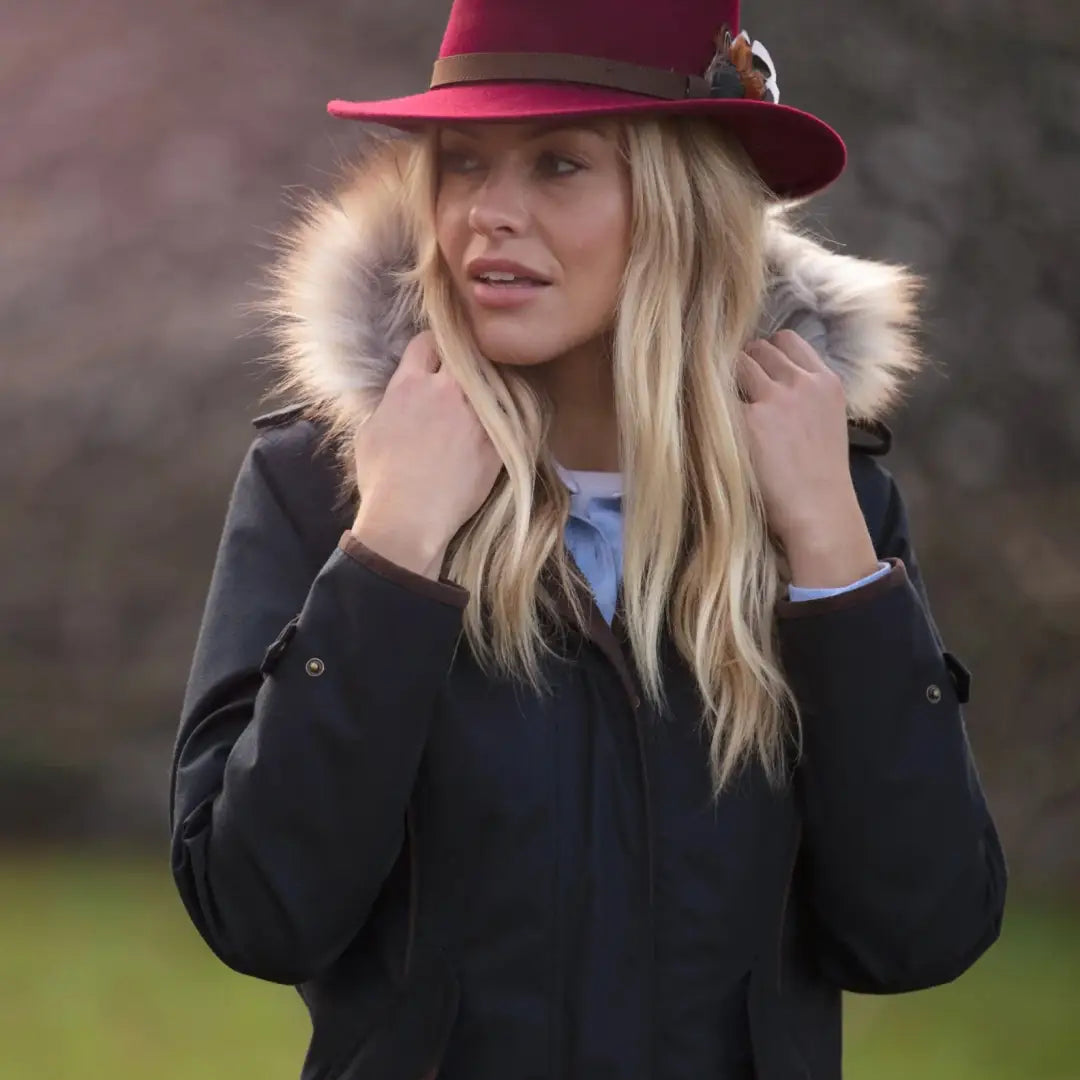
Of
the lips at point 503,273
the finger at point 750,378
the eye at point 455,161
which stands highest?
the eye at point 455,161

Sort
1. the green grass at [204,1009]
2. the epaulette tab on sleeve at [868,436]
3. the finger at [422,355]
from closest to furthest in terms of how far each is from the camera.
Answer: the finger at [422,355], the epaulette tab on sleeve at [868,436], the green grass at [204,1009]

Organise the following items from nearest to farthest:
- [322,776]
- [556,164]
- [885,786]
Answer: [322,776] < [885,786] < [556,164]

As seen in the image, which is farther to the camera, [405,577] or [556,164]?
[556,164]

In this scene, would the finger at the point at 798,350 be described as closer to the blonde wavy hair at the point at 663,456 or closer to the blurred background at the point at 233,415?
the blonde wavy hair at the point at 663,456

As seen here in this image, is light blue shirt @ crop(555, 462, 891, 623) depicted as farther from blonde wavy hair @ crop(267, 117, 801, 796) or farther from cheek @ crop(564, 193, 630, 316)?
cheek @ crop(564, 193, 630, 316)

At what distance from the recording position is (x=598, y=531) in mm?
1774

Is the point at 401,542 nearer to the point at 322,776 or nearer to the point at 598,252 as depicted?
the point at 322,776

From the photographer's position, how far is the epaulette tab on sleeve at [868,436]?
1.90 meters

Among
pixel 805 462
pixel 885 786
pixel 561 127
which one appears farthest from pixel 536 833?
pixel 561 127

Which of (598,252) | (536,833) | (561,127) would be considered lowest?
(536,833)

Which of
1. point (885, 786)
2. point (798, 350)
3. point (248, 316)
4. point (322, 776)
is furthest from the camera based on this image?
point (248, 316)

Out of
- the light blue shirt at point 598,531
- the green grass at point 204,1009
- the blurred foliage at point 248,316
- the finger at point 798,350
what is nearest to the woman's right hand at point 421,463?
the light blue shirt at point 598,531

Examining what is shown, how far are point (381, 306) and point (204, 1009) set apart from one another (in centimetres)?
221

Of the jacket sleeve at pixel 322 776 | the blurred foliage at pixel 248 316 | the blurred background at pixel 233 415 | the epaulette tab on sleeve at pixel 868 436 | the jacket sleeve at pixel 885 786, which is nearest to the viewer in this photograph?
the jacket sleeve at pixel 322 776
